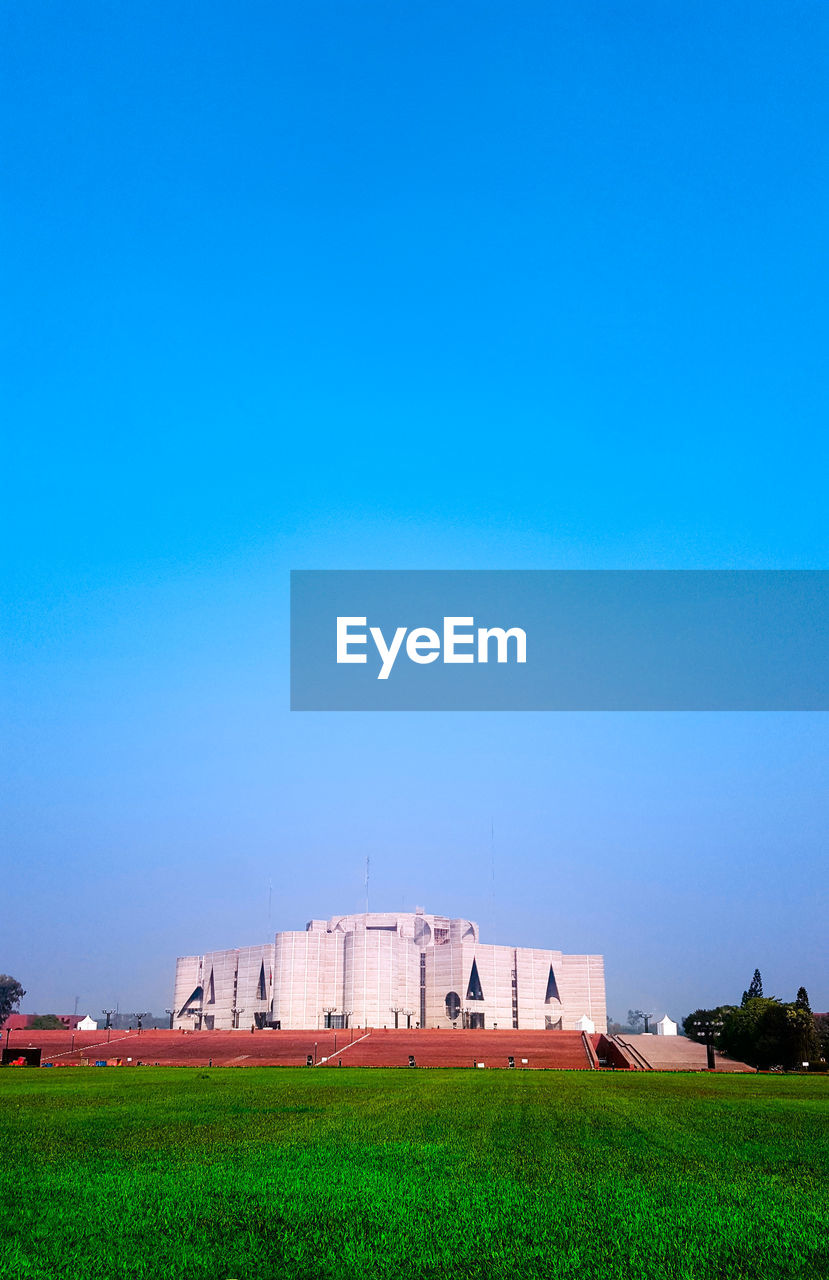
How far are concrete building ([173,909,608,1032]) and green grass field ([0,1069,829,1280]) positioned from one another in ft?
337

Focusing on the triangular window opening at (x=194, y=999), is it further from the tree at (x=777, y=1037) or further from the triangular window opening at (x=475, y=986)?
the tree at (x=777, y=1037)

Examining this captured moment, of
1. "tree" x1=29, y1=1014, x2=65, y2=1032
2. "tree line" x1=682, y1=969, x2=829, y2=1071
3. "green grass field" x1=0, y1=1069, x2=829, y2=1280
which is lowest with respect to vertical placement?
"tree" x1=29, y1=1014, x2=65, y2=1032

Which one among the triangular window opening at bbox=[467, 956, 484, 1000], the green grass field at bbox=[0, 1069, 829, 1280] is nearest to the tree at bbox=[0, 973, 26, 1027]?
the triangular window opening at bbox=[467, 956, 484, 1000]

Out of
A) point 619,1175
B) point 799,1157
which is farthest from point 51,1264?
point 799,1157

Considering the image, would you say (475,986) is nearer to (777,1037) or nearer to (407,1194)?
(777,1037)

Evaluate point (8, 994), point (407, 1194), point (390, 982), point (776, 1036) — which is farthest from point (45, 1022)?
point (407, 1194)

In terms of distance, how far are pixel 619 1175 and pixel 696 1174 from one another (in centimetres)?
110

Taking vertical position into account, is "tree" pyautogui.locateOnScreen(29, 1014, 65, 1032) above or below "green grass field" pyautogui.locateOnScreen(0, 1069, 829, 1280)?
below

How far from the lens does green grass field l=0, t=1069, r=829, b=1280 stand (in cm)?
798

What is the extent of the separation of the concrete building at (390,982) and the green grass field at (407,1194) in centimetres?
10281

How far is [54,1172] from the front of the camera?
11.9 metres

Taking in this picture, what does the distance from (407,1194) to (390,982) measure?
116586 millimetres

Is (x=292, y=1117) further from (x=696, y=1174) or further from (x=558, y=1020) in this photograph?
(x=558, y=1020)

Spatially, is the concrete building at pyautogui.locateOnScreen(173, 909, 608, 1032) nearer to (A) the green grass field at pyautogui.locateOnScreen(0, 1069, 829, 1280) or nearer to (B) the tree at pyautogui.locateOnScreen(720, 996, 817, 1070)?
(B) the tree at pyautogui.locateOnScreen(720, 996, 817, 1070)
